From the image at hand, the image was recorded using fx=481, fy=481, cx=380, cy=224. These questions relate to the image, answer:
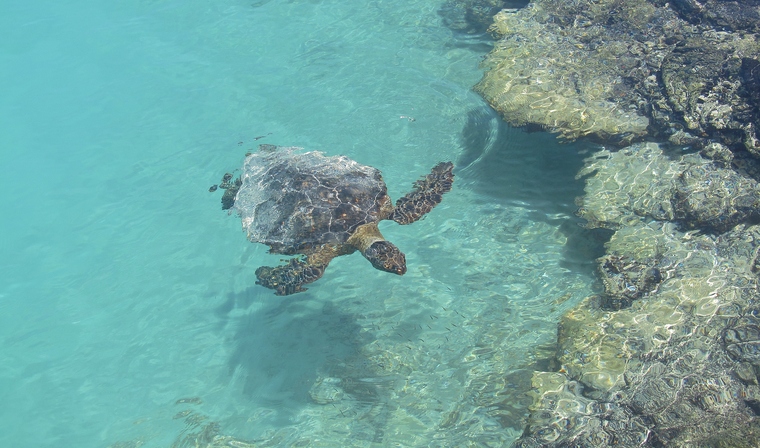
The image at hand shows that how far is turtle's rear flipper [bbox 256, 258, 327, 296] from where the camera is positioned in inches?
224

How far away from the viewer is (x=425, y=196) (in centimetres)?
650

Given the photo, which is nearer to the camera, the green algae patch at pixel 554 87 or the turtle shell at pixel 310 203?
the turtle shell at pixel 310 203

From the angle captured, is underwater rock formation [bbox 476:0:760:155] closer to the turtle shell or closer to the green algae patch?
the green algae patch

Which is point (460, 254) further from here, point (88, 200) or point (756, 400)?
point (88, 200)

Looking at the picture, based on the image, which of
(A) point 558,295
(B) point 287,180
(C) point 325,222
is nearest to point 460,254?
(A) point 558,295

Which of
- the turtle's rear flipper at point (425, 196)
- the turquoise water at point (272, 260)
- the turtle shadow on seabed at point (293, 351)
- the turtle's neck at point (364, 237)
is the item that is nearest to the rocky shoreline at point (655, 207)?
the turquoise water at point (272, 260)

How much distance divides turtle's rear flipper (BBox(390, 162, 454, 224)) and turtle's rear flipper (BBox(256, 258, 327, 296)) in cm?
130

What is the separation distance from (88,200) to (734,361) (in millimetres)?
9884

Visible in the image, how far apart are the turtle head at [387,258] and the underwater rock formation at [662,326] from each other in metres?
1.79

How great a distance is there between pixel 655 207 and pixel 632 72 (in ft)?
7.76

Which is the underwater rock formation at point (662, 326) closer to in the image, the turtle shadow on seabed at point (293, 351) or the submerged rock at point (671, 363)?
the submerged rock at point (671, 363)

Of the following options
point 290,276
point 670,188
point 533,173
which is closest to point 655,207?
point 670,188

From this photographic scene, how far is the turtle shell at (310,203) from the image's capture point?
5785 mm

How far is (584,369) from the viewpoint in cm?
463
